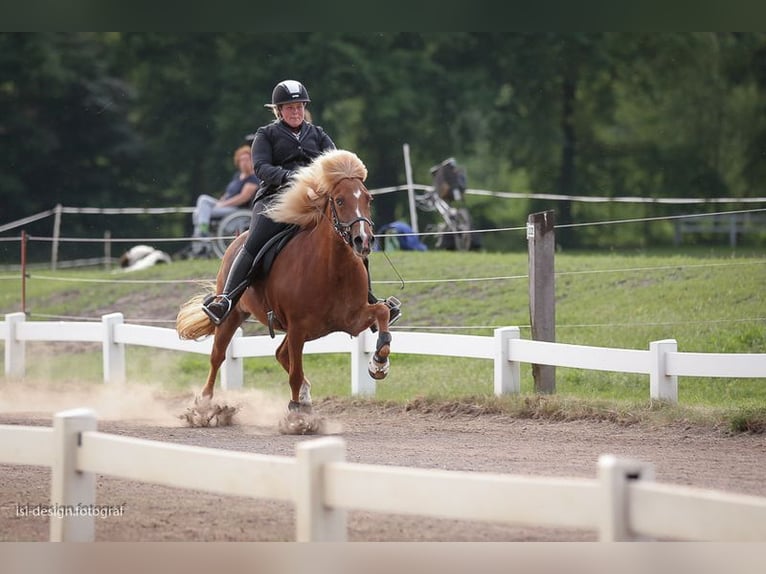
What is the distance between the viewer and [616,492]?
463 centimetres

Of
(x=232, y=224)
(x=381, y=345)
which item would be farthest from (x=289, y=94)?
(x=232, y=224)

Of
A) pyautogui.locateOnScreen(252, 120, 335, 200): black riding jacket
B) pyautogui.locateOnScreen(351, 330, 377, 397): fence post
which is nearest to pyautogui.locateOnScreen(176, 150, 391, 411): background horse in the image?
pyautogui.locateOnScreen(252, 120, 335, 200): black riding jacket

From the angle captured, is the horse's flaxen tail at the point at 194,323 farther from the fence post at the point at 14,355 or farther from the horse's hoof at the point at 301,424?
the fence post at the point at 14,355

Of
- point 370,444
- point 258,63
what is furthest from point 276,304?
point 258,63

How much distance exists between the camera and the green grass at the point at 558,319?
487 inches

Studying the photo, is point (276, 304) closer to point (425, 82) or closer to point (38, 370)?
point (38, 370)

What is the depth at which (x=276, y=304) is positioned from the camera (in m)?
10.1

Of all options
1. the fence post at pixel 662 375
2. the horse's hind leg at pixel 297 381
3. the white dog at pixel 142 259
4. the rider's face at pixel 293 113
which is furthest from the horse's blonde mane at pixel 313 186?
the white dog at pixel 142 259

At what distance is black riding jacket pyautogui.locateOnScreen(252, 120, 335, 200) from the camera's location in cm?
1020

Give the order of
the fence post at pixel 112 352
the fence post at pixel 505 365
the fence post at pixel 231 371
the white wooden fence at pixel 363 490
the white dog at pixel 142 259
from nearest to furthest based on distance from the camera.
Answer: the white wooden fence at pixel 363 490 → the fence post at pixel 505 365 → the fence post at pixel 231 371 → the fence post at pixel 112 352 → the white dog at pixel 142 259

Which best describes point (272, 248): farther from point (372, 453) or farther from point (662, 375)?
point (662, 375)

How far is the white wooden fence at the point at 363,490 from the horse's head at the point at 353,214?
3210 millimetres

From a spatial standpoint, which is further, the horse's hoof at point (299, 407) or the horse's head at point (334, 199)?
the horse's hoof at point (299, 407)

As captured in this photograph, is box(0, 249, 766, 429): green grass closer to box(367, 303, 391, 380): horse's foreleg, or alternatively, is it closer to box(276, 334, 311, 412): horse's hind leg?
box(276, 334, 311, 412): horse's hind leg
